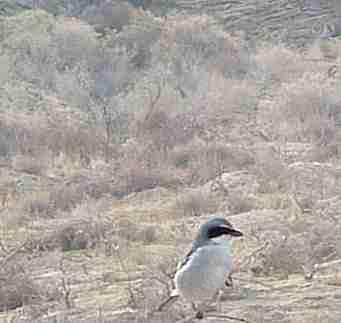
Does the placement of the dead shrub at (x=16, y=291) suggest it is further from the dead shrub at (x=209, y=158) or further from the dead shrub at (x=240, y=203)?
the dead shrub at (x=209, y=158)

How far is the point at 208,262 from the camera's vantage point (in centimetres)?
747

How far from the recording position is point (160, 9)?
42.4 m

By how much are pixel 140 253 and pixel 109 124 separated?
31.8 ft

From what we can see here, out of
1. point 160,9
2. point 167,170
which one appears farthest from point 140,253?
point 160,9

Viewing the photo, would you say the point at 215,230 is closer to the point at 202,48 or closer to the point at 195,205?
the point at 195,205

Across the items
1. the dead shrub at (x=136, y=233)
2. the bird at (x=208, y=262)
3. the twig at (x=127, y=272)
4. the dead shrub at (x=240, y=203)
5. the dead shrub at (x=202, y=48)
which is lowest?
the dead shrub at (x=202, y=48)

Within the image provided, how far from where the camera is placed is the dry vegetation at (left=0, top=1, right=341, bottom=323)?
10.0 m

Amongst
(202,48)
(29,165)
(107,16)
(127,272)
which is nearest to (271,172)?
(29,165)

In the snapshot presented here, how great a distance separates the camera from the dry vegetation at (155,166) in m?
10.0

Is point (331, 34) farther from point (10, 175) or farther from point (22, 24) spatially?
point (10, 175)

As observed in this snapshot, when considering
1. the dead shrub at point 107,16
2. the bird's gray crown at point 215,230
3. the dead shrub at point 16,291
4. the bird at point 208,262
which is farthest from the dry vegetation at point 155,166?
the bird's gray crown at point 215,230

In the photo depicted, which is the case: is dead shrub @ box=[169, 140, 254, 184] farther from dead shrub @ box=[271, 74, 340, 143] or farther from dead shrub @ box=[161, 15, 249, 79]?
dead shrub @ box=[161, 15, 249, 79]

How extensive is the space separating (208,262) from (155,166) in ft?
33.9

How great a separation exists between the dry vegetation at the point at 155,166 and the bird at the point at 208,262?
0.97 m
